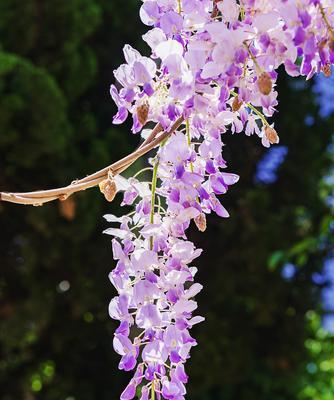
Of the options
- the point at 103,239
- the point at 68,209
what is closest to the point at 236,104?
the point at 68,209

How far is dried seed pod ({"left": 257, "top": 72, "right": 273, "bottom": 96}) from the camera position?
0.47 metres

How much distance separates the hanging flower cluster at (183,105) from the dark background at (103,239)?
1.82 metres

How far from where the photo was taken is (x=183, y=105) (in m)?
0.49

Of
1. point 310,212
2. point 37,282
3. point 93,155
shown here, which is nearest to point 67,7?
point 93,155

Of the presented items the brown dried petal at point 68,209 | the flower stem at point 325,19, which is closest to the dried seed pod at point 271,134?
the flower stem at point 325,19

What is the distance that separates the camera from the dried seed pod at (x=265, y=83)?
1.55 feet

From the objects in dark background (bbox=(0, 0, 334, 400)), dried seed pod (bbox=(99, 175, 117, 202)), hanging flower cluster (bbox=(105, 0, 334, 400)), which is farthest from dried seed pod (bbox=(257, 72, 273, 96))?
dark background (bbox=(0, 0, 334, 400))

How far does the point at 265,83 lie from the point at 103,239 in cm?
240

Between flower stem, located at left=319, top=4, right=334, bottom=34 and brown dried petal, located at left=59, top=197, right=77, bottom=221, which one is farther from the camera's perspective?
brown dried petal, located at left=59, top=197, right=77, bottom=221

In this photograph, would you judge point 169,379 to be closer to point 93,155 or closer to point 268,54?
point 268,54

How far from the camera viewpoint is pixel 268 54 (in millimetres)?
483

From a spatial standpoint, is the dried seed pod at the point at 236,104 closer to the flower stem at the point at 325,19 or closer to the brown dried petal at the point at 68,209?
the flower stem at the point at 325,19

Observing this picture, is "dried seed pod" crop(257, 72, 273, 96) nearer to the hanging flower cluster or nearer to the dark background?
the hanging flower cluster

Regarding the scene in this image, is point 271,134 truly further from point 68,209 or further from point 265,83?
point 68,209
